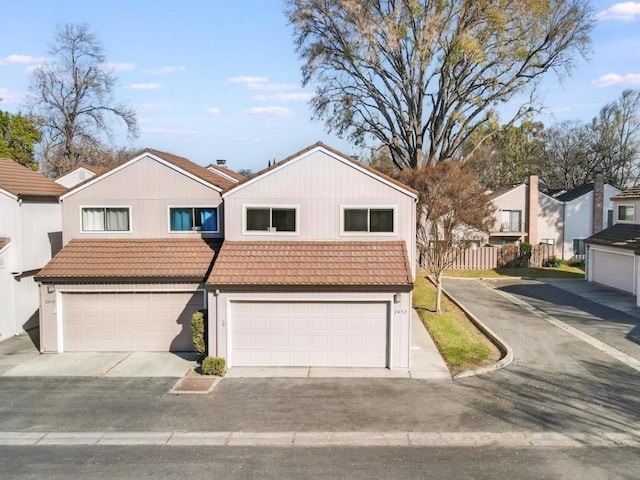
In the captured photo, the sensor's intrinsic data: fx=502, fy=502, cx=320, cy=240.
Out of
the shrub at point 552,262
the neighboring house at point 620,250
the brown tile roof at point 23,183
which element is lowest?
the shrub at point 552,262

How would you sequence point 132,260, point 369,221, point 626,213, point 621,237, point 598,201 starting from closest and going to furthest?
point 369,221 → point 132,260 → point 621,237 → point 626,213 → point 598,201

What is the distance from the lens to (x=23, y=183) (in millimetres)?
20953

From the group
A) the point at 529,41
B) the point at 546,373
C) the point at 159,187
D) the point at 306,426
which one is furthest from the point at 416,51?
the point at 306,426

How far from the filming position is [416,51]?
1145 inches

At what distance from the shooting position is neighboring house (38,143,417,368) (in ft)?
51.5

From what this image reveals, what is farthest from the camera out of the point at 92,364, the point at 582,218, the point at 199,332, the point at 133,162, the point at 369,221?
the point at 582,218

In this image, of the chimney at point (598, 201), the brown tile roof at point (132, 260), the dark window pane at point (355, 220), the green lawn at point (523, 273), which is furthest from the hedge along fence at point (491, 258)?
the brown tile roof at point (132, 260)

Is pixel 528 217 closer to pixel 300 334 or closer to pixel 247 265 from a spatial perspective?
pixel 300 334

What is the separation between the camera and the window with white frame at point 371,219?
1731 cm

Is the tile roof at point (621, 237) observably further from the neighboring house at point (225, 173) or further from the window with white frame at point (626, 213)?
the neighboring house at point (225, 173)

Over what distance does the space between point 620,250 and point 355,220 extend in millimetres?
A: 18813

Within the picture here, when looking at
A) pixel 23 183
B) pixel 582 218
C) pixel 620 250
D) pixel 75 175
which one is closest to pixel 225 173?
pixel 75 175

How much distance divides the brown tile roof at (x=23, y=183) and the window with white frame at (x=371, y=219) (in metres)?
13.0

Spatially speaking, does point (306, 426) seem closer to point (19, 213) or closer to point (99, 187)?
point (99, 187)
